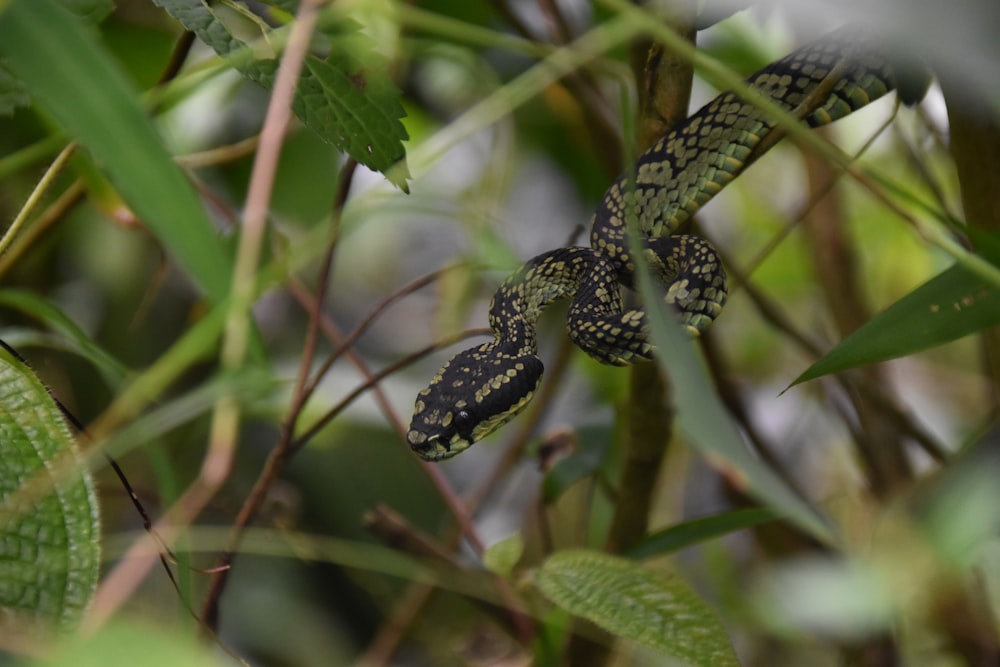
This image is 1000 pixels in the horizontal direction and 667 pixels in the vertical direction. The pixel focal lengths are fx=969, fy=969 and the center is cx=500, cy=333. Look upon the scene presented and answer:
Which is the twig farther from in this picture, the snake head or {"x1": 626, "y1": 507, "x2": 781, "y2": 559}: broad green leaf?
{"x1": 626, "y1": 507, "x2": 781, "y2": 559}: broad green leaf

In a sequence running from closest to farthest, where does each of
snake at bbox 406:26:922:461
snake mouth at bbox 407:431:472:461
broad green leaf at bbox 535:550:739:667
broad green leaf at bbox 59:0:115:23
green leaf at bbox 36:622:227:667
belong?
1. green leaf at bbox 36:622:227:667
2. broad green leaf at bbox 535:550:739:667
3. broad green leaf at bbox 59:0:115:23
4. snake at bbox 406:26:922:461
5. snake mouth at bbox 407:431:472:461

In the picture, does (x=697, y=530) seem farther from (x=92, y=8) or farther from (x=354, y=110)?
(x=92, y=8)

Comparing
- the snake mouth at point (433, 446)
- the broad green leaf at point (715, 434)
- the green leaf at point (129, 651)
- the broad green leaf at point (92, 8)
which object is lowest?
the green leaf at point (129, 651)

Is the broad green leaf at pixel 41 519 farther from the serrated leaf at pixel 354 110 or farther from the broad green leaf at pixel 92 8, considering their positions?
the broad green leaf at pixel 92 8

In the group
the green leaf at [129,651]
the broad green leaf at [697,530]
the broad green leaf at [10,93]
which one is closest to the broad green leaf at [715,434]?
the green leaf at [129,651]

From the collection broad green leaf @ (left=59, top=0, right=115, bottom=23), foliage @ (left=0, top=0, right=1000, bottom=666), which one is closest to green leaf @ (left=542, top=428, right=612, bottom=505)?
foliage @ (left=0, top=0, right=1000, bottom=666)

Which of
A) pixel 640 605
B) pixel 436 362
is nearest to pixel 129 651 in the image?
pixel 640 605
